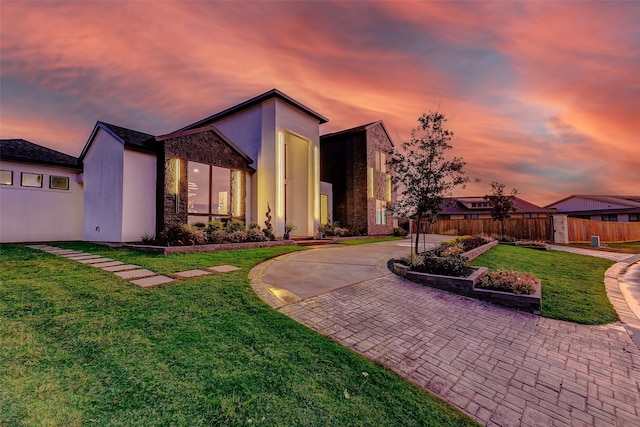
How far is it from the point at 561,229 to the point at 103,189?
2840 centimetres

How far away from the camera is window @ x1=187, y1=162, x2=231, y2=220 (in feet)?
37.7

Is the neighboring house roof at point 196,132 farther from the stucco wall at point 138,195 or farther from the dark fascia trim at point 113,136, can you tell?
the stucco wall at point 138,195

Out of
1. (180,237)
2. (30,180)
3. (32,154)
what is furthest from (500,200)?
(32,154)

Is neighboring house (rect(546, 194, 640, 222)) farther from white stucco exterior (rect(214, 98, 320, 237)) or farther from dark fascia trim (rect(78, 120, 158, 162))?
dark fascia trim (rect(78, 120, 158, 162))

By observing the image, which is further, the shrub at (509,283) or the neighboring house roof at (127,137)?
the neighboring house roof at (127,137)

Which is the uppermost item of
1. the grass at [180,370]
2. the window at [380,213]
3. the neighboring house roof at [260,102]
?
the neighboring house roof at [260,102]

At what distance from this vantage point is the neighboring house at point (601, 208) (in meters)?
33.3

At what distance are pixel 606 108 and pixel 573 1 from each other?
6.89 m

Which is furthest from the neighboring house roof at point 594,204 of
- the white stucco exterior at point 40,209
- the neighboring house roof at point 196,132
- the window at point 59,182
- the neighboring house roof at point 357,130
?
the window at point 59,182

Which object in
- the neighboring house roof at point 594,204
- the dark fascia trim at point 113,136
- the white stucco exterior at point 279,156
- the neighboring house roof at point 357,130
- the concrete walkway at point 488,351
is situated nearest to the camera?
the concrete walkway at point 488,351

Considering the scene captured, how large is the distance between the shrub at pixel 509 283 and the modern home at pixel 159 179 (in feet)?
33.9

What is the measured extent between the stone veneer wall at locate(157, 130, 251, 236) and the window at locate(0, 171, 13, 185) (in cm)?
723

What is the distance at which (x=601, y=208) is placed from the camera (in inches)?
1391

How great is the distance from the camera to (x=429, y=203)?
27.7 feet
